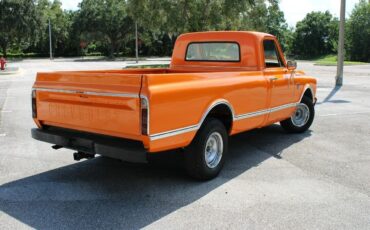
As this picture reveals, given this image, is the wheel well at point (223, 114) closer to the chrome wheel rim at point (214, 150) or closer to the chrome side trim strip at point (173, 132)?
the chrome wheel rim at point (214, 150)

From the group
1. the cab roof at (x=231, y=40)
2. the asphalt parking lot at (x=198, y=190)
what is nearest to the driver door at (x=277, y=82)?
the cab roof at (x=231, y=40)

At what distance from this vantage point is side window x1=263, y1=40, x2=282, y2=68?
6.79 m

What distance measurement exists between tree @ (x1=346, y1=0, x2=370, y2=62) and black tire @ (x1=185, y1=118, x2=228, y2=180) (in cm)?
5054

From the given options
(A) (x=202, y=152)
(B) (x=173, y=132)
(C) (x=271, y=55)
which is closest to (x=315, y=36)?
(C) (x=271, y=55)

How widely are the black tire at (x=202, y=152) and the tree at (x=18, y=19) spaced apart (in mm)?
53550

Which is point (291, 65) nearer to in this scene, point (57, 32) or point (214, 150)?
point (214, 150)

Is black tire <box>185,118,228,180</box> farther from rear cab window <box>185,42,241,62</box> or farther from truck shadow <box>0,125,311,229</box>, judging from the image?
rear cab window <box>185,42,241,62</box>

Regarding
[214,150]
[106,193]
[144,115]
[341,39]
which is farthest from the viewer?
[341,39]

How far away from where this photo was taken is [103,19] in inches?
2188

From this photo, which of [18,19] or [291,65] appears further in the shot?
[18,19]

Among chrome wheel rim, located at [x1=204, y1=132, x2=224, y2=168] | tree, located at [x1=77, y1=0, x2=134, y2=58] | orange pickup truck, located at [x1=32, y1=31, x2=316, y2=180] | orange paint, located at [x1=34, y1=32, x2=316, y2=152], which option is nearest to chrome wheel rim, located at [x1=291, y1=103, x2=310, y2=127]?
orange pickup truck, located at [x1=32, y1=31, x2=316, y2=180]

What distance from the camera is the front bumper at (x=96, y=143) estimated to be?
447cm

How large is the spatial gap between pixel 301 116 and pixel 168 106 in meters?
4.61

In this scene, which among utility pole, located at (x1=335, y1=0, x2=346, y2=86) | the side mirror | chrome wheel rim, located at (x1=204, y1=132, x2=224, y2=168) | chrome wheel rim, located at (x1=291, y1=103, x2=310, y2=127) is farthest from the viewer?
utility pole, located at (x1=335, y1=0, x2=346, y2=86)
